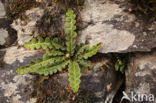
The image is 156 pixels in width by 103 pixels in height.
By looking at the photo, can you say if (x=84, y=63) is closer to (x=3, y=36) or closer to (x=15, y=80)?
(x=15, y=80)

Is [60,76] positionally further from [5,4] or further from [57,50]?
[5,4]

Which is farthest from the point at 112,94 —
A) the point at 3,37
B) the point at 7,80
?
the point at 3,37

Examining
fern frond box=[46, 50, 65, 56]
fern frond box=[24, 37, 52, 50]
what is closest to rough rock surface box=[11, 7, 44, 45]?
fern frond box=[24, 37, 52, 50]

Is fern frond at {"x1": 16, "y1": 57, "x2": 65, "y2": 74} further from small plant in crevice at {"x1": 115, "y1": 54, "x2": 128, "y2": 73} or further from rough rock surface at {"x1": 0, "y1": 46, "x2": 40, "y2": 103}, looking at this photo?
small plant in crevice at {"x1": 115, "y1": 54, "x2": 128, "y2": 73}

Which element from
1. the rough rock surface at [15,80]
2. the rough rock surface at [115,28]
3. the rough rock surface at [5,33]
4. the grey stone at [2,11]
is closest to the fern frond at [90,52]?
the rough rock surface at [115,28]

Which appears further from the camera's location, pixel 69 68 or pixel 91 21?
pixel 91 21

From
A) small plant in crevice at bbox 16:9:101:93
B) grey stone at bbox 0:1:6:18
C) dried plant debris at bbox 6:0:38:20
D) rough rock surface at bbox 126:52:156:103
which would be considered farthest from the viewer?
grey stone at bbox 0:1:6:18
